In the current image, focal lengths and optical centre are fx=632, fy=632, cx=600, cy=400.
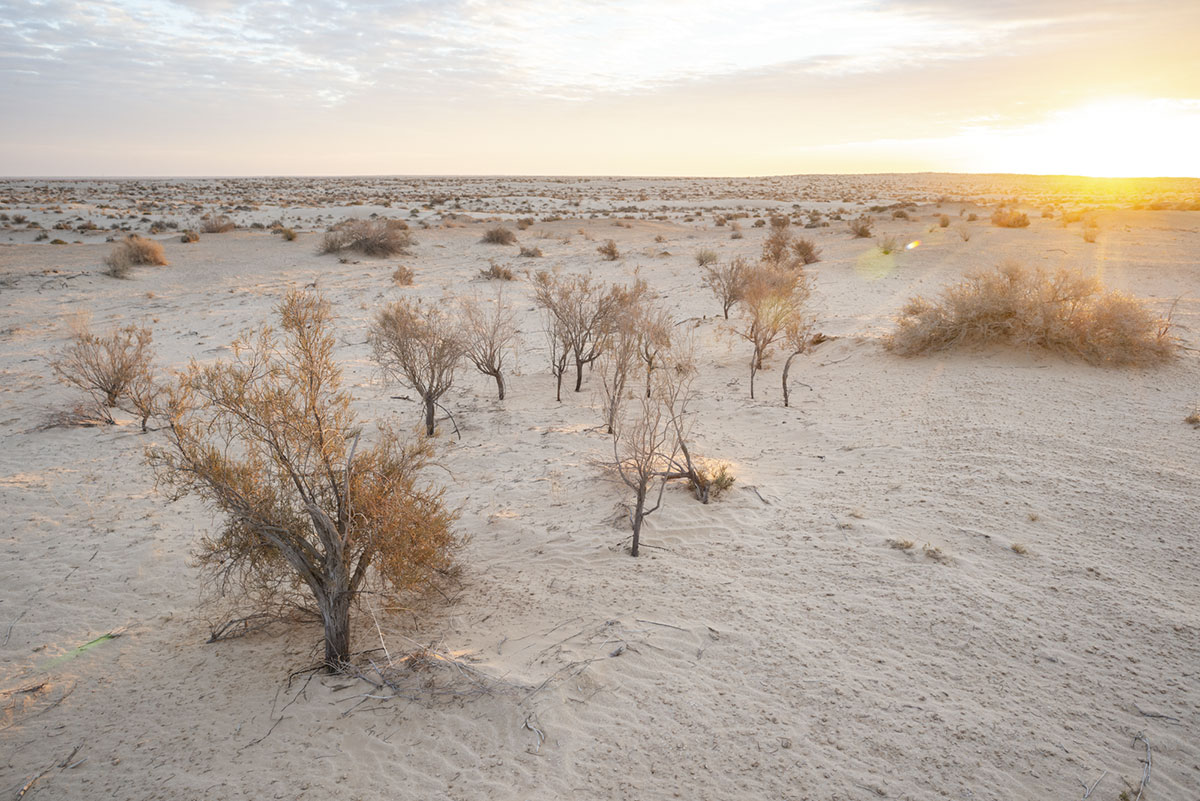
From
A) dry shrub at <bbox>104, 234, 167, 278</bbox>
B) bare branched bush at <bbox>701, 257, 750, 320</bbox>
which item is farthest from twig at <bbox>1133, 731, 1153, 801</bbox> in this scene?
dry shrub at <bbox>104, 234, 167, 278</bbox>

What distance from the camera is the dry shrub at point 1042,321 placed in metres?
9.48

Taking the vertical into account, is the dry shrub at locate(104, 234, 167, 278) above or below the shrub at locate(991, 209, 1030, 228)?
below

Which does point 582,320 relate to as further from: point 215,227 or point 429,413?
point 215,227

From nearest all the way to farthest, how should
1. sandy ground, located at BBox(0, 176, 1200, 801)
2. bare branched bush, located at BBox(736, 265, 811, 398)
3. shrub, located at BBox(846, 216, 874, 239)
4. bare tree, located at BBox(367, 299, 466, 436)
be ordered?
sandy ground, located at BBox(0, 176, 1200, 801) → bare tree, located at BBox(367, 299, 466, 436) → bare branched bush, located at BBox(736, 265, 811, 398) → shrub, located at BBox(846, 216, 874, 239)

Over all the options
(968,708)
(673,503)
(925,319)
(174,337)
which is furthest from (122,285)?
(968,708)

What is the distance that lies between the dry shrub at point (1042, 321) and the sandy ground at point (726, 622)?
0.51 meters

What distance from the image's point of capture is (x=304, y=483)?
4645 mm

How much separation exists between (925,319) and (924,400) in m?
Answer: 2.45

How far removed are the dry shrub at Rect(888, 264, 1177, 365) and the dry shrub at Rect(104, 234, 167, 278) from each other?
22462 millimetres

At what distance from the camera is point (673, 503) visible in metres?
6.95

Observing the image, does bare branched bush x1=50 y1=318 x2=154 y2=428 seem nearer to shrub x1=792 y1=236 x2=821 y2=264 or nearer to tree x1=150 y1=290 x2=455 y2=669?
tree x1=150 y1=290 x2=455 y2=669

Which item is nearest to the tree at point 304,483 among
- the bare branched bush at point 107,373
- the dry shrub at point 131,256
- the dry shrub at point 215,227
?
the bare branched bush at point 107,373

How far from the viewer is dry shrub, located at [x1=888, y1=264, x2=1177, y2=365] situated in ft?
31.1

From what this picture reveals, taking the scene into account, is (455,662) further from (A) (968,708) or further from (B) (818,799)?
(A) (968,708)
